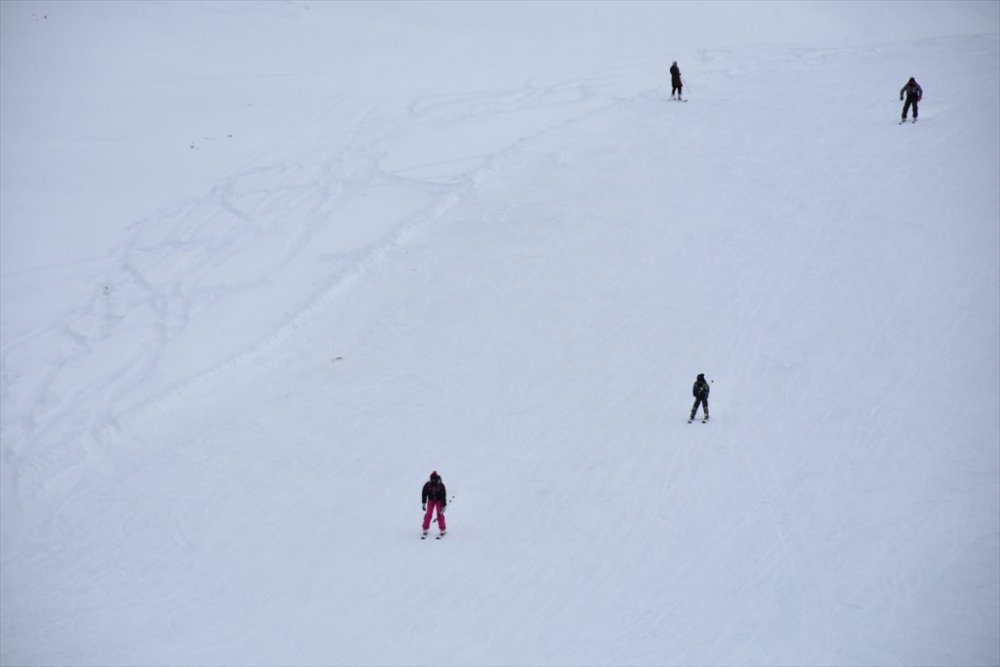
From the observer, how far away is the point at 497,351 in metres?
18.5


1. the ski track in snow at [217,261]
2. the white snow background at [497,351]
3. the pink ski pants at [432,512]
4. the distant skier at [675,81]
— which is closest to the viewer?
the white snow background at [497,351]

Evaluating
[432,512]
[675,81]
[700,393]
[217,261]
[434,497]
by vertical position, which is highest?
[675,81]

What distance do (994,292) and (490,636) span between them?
12.2m

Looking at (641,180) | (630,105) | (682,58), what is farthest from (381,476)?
(682,58)

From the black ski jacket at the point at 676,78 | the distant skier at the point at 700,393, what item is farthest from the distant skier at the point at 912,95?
the distant skier at the point at 700,393

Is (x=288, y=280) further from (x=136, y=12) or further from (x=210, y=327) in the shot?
(x=136, y=12)

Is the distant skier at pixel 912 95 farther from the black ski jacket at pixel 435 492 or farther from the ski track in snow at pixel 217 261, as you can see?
the black ski jacket at pixel 435 492

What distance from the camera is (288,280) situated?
2131cm

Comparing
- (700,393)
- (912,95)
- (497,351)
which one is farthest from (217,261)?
(912,95)

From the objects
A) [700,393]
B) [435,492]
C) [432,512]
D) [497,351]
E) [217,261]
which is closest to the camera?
[435,492]

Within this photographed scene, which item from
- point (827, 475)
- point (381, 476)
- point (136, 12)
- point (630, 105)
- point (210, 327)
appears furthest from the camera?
point (136, 12)

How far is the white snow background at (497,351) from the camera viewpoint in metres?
12.4

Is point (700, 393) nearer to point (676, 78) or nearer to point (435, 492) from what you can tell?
point (435, 492)

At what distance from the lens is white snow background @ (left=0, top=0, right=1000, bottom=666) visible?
12367mm
